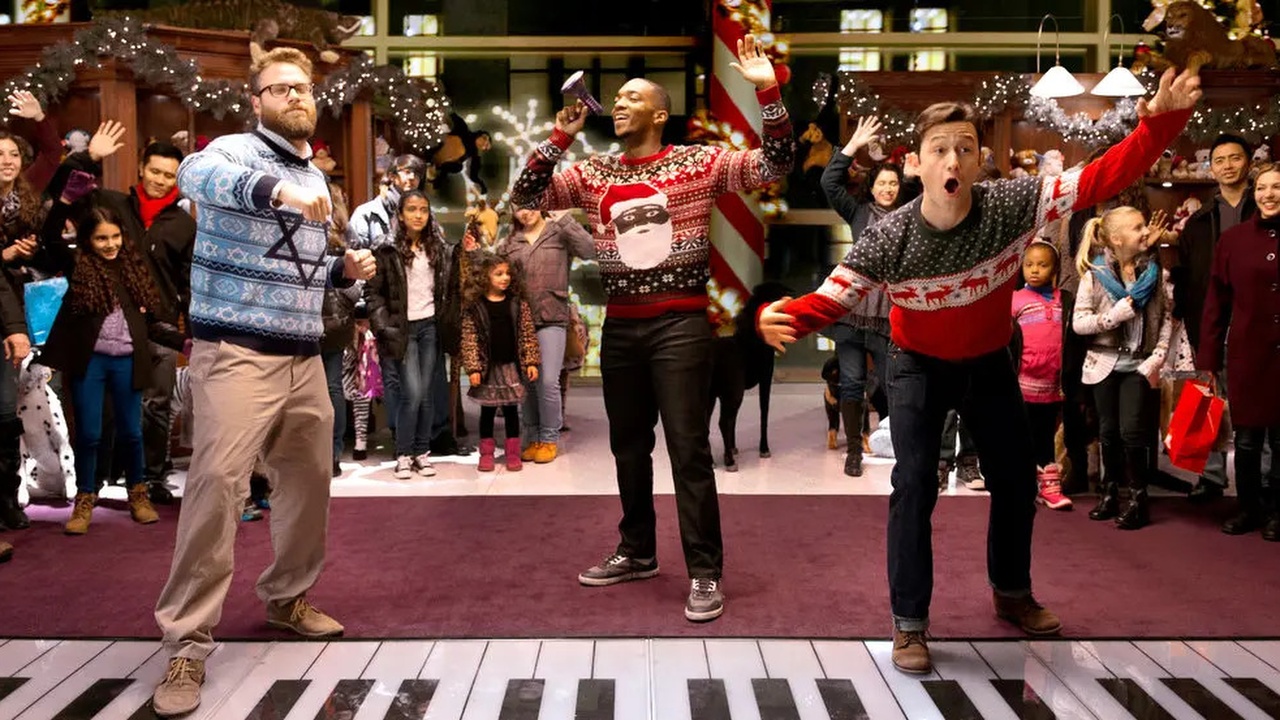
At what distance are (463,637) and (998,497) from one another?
1.59 metres

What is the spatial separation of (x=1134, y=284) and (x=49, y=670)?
4.34 m

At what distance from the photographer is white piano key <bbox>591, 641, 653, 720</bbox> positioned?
3.11 meters

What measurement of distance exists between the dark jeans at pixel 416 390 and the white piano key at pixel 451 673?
296 cm

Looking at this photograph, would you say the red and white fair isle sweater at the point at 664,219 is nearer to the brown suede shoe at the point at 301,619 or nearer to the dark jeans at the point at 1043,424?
the brown suede shoe at the point at 301,619

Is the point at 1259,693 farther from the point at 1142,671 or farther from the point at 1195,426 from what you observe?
the point at 1195,426

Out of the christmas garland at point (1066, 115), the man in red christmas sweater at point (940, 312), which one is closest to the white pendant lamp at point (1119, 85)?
the christmas garland at point (1066, 115)

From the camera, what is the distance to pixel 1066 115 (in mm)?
8773

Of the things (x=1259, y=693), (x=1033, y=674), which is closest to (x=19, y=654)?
(x=1033, y=674)

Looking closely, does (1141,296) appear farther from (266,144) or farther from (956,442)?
(266,144)

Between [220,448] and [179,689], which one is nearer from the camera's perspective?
[179,689]

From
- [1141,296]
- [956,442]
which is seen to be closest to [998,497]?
[1141,296]

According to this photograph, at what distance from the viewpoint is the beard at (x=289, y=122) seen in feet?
11.1

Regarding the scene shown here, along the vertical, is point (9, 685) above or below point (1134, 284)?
below

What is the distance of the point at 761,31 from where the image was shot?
8.84 metres
